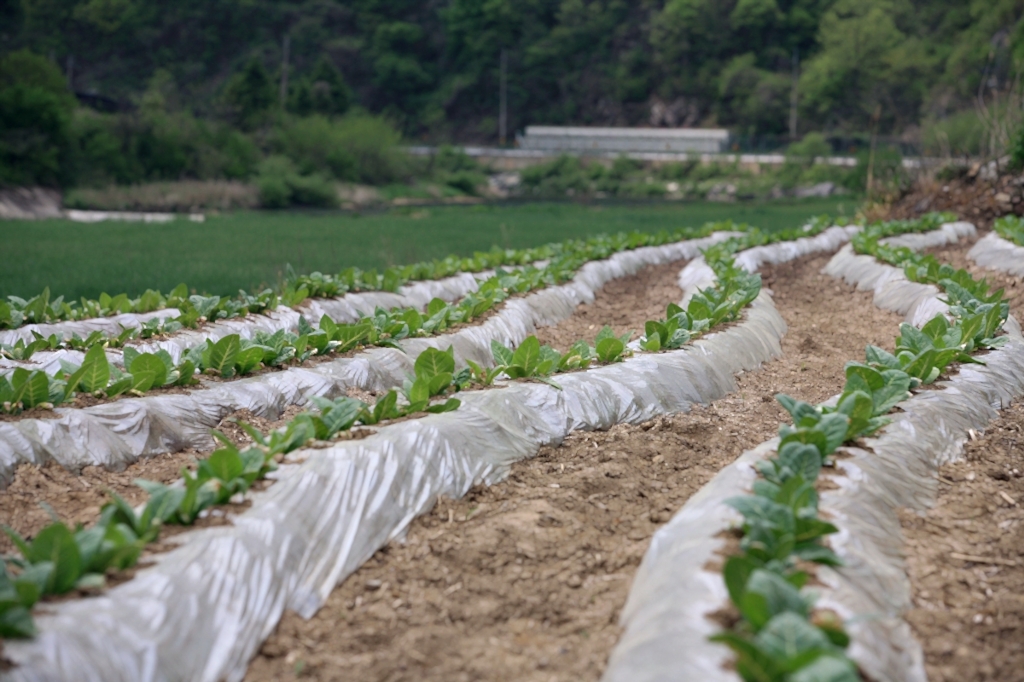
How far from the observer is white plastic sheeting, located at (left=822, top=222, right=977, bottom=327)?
7.92m

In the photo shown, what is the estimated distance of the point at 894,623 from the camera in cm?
269

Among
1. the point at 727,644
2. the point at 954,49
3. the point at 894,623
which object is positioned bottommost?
the point at 894,623

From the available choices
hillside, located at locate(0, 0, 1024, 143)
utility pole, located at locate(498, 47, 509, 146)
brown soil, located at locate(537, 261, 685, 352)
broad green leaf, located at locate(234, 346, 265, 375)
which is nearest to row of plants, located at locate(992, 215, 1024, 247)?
brown soil, located at locate(537, 261, 685, 352)

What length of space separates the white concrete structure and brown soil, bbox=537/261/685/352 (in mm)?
41724

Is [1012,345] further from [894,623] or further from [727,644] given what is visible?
[727,644]

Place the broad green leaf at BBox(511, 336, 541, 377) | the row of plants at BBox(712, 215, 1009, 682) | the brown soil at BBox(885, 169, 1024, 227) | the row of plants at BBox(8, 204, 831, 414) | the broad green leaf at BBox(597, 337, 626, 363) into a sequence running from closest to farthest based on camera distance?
the row of plants at BBox(712, 215, 1009, 682) → the row of plants at BBox(8, 204, 831, 414) → the broad green leaf at BBox(511, 336, 541, 377) → the broad green leaf at BBox(597, 337, 626, 363) → the brown soil at BBox(885, 169, 1024, 227)

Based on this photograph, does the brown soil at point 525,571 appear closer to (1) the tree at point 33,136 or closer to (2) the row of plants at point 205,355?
(2) the row of plants at point 205,355

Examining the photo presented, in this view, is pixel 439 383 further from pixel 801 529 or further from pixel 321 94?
pixel 321 94

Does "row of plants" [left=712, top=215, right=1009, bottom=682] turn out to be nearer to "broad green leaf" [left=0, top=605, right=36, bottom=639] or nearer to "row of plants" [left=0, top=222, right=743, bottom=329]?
"broad green leaf" [left=0, top=605, right=36, bottom=639]

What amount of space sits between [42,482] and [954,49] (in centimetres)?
5690

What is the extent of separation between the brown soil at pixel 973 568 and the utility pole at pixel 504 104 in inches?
2463

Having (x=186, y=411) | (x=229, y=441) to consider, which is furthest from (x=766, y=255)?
(x=229, y=441)

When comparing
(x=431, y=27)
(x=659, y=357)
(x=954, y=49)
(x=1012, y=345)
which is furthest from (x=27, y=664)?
(x=431, y=27)

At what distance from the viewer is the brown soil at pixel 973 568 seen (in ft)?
8.89
